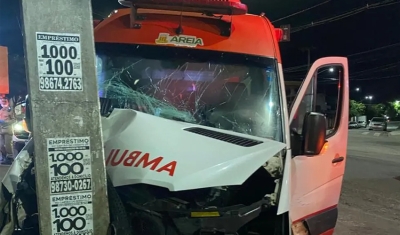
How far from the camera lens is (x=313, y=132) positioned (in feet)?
12.5

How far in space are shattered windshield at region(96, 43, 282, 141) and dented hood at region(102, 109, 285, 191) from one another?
773 millimetres

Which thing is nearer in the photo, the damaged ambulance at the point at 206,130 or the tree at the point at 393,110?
the damaged ambulance at the point at 206,130

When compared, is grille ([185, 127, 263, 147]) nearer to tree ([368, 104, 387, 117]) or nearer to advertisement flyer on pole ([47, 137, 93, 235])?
advertisement flyer on pole ([47, 137, 93, 235])

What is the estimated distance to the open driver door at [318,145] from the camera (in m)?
3.89

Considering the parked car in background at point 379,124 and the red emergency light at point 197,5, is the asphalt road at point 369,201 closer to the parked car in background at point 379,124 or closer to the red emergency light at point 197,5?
the red emergency light at point 197,5

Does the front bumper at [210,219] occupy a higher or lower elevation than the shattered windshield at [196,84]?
lower

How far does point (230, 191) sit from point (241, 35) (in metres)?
1.60

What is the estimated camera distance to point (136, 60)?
420cm

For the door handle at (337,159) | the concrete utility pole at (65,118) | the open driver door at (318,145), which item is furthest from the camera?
the door handle at (337,159)

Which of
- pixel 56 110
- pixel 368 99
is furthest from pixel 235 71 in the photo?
pixel 368 99

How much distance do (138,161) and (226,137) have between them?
673mm

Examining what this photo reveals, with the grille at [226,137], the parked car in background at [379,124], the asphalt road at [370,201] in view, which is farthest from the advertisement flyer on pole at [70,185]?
the parked car in background at [379,124]

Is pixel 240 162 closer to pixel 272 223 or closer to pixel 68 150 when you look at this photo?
pixel 272 223

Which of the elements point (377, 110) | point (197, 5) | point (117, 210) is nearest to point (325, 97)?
point (197, 5)
